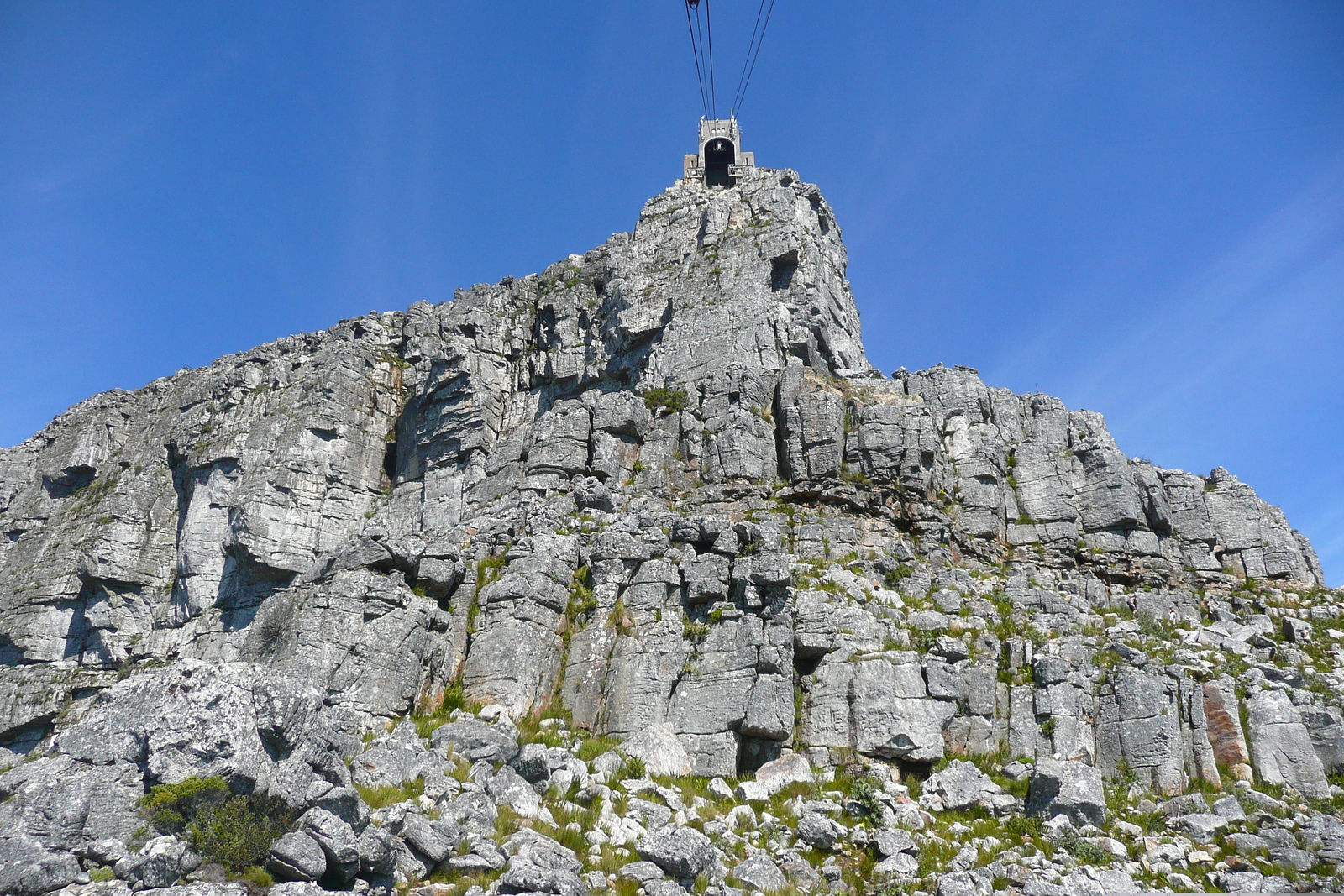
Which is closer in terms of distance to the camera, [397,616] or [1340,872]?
[1340,872]

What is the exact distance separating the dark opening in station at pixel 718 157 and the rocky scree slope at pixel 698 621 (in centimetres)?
892

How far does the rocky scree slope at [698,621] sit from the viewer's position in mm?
14836

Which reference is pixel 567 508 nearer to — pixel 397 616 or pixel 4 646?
pixel 397 616

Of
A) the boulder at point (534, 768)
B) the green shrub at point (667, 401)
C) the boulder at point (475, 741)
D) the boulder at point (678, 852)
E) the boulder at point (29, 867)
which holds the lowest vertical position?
the boulder at point (29, 867)

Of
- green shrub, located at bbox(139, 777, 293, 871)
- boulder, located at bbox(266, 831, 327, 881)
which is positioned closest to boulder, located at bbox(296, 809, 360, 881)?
boulder, located at bbox(266, 831, 327, 881)

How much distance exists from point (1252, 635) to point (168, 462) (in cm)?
5338

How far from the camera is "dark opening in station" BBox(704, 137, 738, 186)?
5547 centimetres

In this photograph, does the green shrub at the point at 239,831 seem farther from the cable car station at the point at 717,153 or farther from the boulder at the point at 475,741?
the cable car station at the point at 717,153

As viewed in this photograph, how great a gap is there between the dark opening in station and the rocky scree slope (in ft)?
29.3

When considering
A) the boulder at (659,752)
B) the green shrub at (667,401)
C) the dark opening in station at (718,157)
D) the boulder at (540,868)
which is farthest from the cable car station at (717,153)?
the boulder at (540,868)

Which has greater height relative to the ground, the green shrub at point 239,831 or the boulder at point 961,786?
the boulder at point 961,786

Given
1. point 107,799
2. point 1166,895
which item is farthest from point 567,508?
point 1166,895

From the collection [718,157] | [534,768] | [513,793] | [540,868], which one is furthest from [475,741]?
[718,157]

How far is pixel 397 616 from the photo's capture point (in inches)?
889
